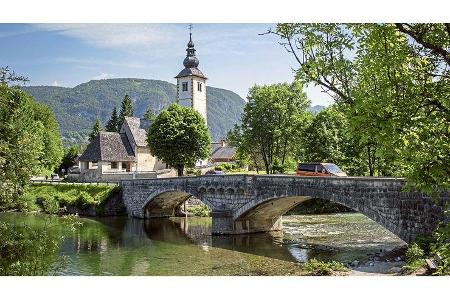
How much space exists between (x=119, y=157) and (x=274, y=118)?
55.3 ft

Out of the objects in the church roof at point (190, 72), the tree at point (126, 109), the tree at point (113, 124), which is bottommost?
the tree at point (113, 124)

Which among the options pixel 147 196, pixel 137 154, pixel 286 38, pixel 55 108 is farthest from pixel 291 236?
pixel 55 108

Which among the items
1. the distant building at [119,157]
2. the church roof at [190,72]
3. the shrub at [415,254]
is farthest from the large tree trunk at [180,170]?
the shrub at [415,254]

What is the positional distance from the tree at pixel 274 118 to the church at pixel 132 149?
29.1 ft

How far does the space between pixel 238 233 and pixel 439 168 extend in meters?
19.6

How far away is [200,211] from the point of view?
3494 cm

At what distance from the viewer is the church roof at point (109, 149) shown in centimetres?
4584

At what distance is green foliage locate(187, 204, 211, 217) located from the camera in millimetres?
A: 34750

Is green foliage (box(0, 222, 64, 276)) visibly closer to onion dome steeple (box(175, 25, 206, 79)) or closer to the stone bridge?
the stone bridge

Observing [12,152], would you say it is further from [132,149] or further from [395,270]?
[132,149]

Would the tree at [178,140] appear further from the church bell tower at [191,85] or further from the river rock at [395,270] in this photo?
the river rock at [395,270]

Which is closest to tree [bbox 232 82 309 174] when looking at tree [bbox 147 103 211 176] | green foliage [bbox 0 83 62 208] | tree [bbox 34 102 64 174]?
tree [bbox 147 103 211 176]
